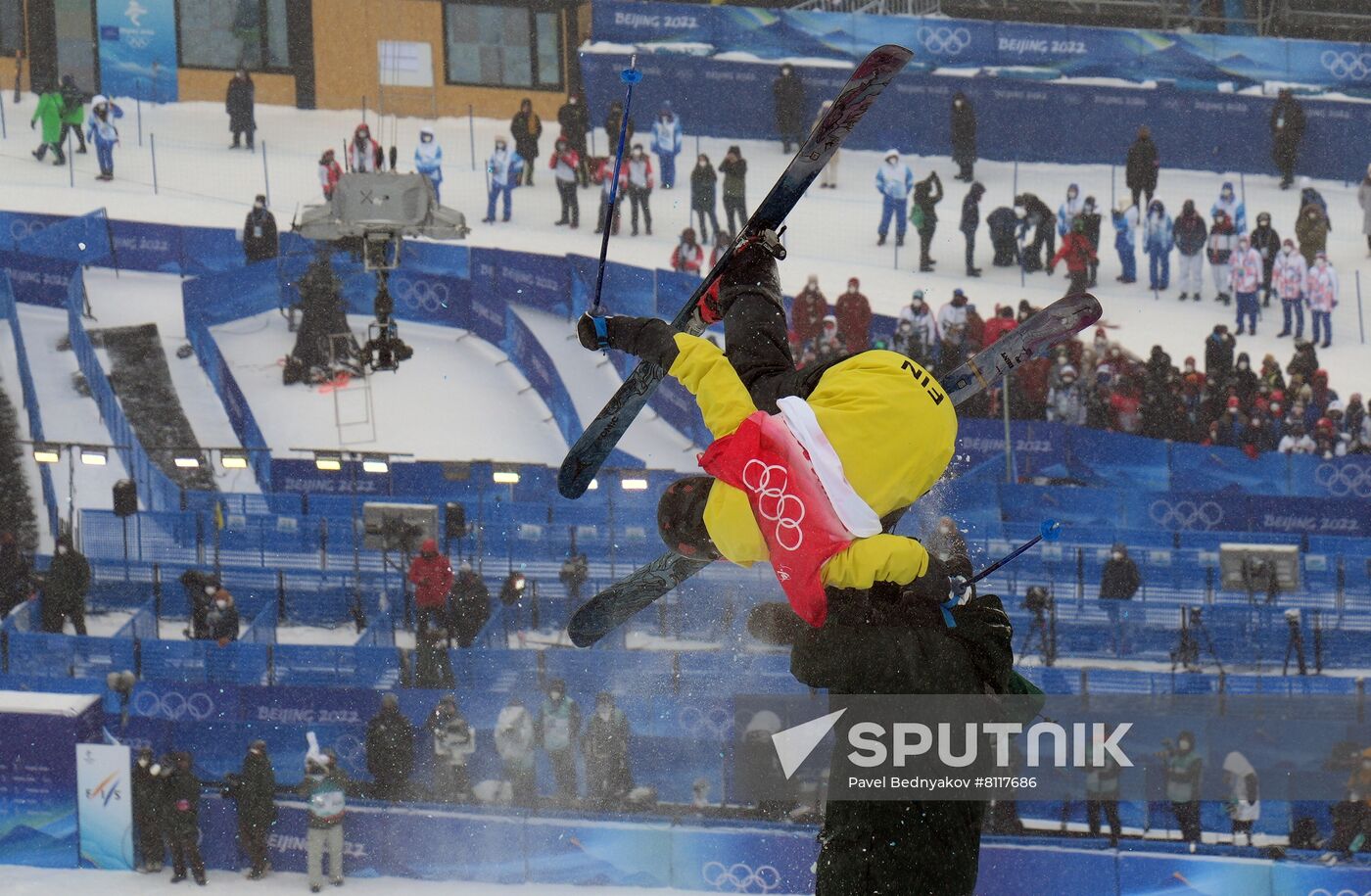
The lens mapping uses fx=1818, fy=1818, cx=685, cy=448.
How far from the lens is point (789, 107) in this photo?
2020 cm

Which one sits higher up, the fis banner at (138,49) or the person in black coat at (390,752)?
the fis banner at (138,49)

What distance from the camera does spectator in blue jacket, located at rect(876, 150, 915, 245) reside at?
1917cm

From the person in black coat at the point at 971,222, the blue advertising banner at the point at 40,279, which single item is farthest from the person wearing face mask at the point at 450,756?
the person in black coat at the point at 971,222

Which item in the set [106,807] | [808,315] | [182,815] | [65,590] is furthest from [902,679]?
[808,315]

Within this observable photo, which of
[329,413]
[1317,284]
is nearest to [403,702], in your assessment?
[329,413]

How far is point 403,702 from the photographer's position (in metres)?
11.6

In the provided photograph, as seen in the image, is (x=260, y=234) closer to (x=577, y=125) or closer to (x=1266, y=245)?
(x=577, y=125)

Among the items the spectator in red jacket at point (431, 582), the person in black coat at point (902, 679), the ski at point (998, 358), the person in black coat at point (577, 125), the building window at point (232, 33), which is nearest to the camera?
the person in black coat at point (902, 679)

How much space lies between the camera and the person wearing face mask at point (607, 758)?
36.9 ft

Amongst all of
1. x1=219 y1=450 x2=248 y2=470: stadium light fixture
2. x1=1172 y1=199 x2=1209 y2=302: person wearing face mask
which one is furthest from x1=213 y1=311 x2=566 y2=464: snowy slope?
x1=1172 y1=199 x2=1209 y2=302: person wearing face mask

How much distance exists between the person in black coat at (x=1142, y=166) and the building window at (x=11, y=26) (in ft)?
43.2

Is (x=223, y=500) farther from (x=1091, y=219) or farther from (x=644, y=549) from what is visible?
(x=1091, y=219)

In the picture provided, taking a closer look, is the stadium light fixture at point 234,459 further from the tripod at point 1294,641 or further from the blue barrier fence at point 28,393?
the tripod at point 1294,641

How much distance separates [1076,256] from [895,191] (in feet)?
6.97
